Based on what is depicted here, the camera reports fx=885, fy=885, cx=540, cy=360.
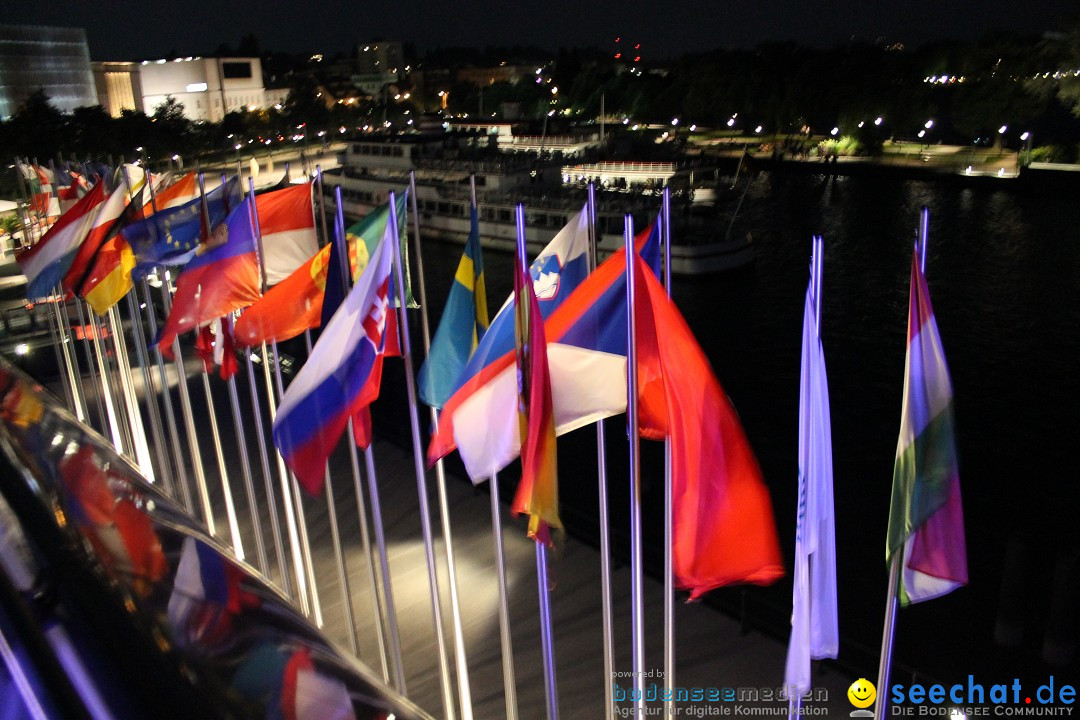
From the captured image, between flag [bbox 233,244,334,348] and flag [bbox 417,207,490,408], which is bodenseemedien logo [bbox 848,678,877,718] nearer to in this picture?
flag [bbox 417,207,490,408]

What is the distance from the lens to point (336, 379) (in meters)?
5.63

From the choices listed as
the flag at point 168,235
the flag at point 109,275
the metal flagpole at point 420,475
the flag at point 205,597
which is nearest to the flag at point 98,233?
the flag at point 109,275

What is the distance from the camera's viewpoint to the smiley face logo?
6.61 m

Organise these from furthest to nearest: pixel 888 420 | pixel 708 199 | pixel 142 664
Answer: pixel 708 199 < pixel 888 420 < pixel 142 664

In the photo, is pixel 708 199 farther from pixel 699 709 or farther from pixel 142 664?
pixel 142 664

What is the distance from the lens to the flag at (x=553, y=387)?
4.94 meters

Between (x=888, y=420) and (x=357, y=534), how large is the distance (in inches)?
452

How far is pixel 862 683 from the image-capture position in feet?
21.8

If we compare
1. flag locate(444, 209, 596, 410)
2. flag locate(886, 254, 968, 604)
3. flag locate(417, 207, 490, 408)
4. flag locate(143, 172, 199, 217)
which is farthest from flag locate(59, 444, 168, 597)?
flag locate(143, 172, 199, 217)

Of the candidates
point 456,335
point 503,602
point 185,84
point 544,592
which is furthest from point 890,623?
point 185,84

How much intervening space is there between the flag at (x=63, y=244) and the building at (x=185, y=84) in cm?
7419

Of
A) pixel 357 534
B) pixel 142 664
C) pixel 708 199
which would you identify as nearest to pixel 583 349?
pixel 142 664

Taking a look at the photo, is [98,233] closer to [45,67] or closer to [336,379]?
[336,379]

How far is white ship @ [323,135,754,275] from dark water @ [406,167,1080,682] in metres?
1.07
